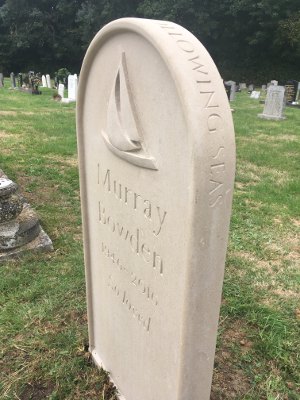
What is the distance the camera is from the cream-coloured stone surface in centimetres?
116

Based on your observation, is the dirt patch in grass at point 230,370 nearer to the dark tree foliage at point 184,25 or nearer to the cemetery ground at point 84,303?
the cemetery ground at point 84,303

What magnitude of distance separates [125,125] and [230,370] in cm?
171

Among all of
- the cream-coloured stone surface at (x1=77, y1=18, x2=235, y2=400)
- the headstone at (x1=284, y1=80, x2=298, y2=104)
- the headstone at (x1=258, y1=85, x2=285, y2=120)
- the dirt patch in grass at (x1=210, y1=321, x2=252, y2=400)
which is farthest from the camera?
the headstone at (x1=284, y1=80, x2=298, y2=104)

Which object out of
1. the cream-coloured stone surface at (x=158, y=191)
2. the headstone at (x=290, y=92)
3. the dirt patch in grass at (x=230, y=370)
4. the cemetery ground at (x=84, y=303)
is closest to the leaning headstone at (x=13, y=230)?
the cemetery ground at (x=84, y=303)

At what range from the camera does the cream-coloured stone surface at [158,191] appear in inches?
45.6

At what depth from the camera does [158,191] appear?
1379 millimetres

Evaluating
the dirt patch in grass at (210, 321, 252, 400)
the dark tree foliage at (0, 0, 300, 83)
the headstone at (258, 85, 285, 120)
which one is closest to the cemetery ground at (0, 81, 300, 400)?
the dirt patch in grass at (210, 321, 252, 400)

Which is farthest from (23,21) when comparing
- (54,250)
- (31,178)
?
(54,250)

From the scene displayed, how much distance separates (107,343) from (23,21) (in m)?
36.6

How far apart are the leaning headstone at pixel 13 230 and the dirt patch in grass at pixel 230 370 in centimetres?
189

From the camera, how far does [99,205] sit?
76.4 inches

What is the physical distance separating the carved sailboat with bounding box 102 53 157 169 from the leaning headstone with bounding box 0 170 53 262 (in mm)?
2172

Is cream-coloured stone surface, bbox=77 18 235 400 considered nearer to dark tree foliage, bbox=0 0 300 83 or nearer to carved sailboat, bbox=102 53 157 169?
carved sailboat, bbox=102 53 157 169

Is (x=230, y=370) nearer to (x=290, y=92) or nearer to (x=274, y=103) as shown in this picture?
(x=274, y=103)
